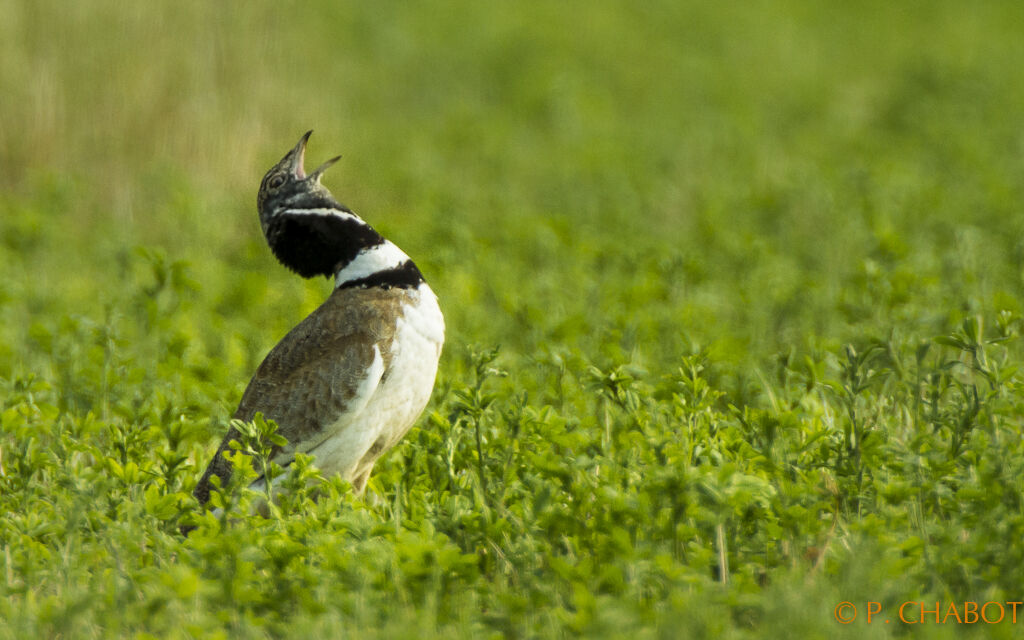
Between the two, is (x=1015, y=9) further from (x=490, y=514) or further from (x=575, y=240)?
(x=490, y=514)

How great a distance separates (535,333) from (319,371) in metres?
1.73

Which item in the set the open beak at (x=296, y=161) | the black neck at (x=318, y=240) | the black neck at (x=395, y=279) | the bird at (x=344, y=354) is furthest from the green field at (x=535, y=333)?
the open beak at (x=296, y=161)

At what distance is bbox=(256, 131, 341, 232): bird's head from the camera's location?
456cm

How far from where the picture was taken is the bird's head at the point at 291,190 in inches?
180

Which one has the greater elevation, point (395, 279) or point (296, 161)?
point (296, 161)

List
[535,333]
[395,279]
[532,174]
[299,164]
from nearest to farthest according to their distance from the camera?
[395,279] → [299,164] → [535,333] → [532,174]

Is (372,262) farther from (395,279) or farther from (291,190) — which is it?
(291,190)

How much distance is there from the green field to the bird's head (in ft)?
2.68

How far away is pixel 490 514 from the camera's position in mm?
3578

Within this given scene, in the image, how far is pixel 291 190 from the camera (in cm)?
461

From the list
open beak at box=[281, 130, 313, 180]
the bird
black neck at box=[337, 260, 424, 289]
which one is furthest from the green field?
open beak at box=[281, 130, 313, 180]

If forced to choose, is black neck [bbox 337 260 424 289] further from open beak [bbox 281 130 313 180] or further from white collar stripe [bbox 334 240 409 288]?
open beak [bbox 281 130 313 180]

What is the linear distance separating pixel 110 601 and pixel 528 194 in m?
7.91

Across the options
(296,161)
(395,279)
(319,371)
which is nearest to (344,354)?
(319,371)
